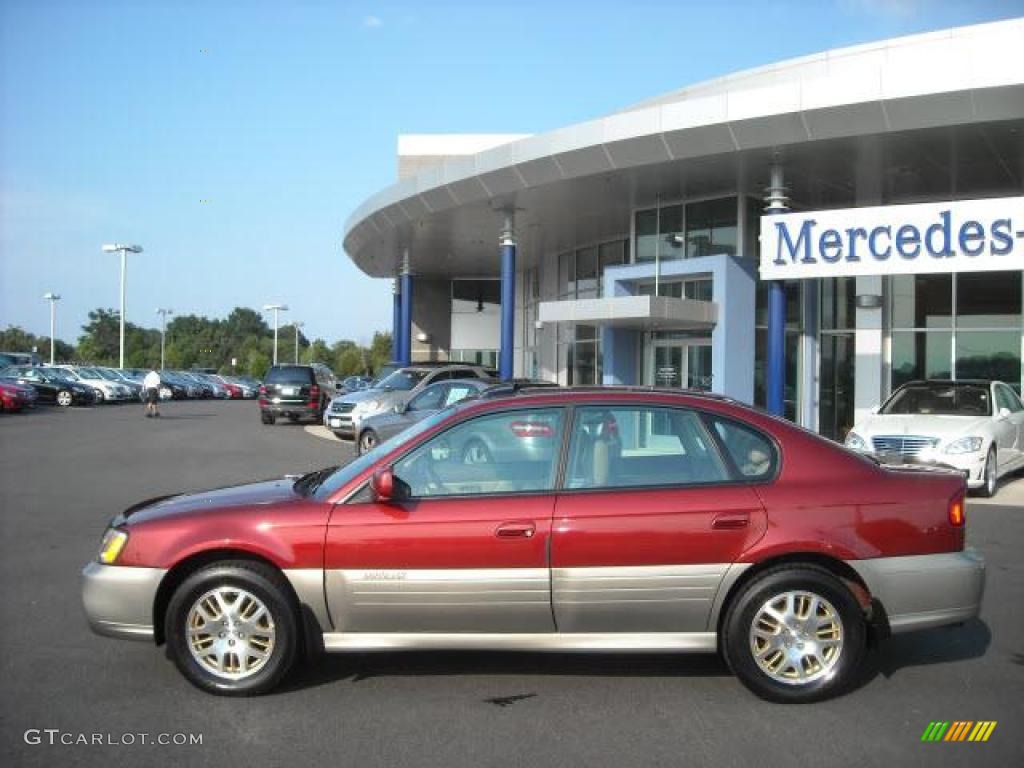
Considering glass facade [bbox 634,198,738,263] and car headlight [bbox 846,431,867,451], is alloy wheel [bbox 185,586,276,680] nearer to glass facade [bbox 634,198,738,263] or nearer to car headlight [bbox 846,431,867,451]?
car headlight [bbox 846,431,867,451]

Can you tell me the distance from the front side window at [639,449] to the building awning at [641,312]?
12862 millimetres

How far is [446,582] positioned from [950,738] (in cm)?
246

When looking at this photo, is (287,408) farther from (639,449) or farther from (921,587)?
(921,587)

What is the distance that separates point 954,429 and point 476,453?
9278mm

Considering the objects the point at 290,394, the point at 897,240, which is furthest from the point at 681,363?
the point at 290,394

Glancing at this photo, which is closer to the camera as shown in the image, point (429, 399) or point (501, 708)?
point (501, 708)

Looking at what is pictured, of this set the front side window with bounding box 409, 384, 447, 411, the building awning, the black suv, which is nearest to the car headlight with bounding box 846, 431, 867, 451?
the building awning

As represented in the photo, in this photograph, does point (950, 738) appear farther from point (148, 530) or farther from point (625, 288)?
point (625, 288)

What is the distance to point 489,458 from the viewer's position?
15.7 feet

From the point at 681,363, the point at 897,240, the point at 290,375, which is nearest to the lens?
the point at 897,240

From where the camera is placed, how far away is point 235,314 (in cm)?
14712

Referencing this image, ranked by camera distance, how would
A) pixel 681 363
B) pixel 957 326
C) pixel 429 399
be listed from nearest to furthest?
pixel 429 399 → pixel 957 326 → pixel 681 363

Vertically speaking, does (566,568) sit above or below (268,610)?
above

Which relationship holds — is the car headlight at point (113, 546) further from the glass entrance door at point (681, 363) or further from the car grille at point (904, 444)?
the glass entrance door at point (681, 363)
